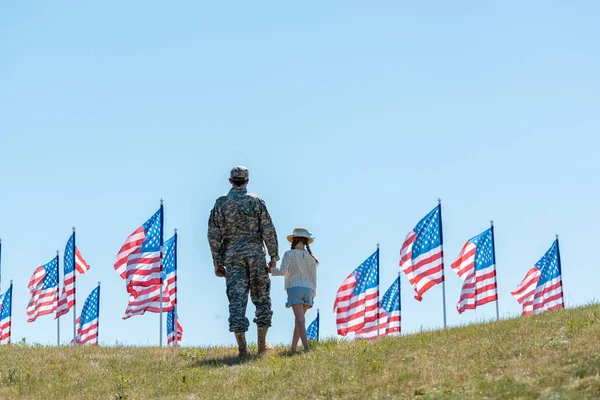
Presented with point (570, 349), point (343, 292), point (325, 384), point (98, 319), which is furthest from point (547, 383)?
point (98, 319)

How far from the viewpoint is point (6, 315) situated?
47.8 metres

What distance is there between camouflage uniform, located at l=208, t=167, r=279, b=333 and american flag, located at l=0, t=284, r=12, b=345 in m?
33.1

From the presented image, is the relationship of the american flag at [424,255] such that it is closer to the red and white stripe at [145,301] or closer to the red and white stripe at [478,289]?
the red and white stripe at [478,289]

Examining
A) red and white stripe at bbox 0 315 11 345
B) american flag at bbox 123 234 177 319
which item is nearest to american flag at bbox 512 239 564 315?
american flag at bbox 123 234 177 319

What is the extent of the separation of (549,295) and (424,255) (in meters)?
10.9

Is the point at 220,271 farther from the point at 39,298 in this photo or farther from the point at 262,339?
the point at 39,298

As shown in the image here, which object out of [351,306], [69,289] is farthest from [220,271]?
[351,306]

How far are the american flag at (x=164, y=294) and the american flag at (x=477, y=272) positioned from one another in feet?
33.6

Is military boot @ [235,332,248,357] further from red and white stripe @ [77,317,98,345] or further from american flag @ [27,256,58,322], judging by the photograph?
red and white stripe @ [77,317,98,345]

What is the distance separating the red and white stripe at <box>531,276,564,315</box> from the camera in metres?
39.7

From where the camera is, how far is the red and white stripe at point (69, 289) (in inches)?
1435

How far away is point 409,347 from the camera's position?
14.5 meters

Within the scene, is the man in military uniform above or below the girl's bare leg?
above

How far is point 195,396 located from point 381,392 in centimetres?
268
